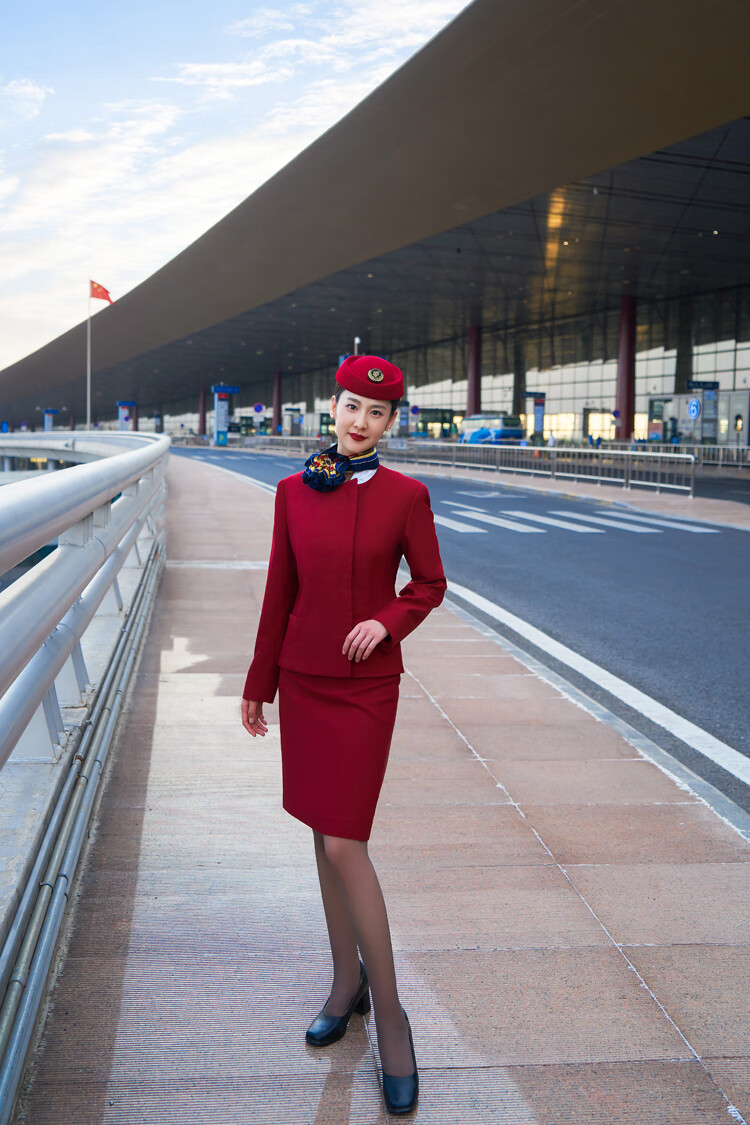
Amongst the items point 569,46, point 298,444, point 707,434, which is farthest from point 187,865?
point 298,444

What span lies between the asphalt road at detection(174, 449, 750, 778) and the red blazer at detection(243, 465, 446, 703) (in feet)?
10.6

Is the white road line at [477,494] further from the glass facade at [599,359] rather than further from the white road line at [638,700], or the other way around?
the glass facade at [599,359]

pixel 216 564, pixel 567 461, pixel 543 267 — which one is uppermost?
pixel 543 267

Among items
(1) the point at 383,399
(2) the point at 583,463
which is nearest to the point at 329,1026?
(1) the point at 383,399

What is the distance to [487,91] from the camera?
90.9 ft

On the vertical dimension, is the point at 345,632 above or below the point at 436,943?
above

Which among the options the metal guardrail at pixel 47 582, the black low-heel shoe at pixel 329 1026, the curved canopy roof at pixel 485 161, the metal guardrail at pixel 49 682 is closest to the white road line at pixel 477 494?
the curved canopy roof at pixel 485 161

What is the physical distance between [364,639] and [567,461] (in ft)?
99.5

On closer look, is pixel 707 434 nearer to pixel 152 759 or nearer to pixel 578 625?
pixel 578 625

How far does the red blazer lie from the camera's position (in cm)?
253

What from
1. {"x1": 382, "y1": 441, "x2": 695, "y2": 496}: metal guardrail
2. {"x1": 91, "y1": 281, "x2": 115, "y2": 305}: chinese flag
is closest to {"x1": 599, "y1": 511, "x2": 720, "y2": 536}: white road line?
{"x1": 382, "y1": 441, "x2": 695, "y2": 496}: metal guardrail

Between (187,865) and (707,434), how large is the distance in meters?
47.5

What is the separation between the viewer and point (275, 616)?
268 cm

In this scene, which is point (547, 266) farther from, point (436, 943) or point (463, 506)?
point (436, 943)
